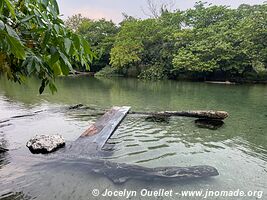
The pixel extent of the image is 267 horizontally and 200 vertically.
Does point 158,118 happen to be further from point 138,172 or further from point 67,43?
point 67,43

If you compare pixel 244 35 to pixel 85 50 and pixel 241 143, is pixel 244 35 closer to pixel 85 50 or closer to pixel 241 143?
pixel 241 143

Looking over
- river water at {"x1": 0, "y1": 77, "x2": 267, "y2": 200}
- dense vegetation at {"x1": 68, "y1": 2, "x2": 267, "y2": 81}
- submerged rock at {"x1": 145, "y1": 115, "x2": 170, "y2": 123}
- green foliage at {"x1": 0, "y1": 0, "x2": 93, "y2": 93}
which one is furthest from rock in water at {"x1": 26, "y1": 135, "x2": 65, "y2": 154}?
dense vegetation at {"x1": 68, "y1": 2, "x2": 267, "y2": 81}

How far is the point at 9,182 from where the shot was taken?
3.66 m

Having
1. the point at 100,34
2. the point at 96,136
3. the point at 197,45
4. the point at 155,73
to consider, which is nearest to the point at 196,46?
the point at 197,45

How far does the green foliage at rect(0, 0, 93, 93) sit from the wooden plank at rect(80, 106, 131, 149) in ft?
10.6

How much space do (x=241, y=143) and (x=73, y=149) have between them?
355cm

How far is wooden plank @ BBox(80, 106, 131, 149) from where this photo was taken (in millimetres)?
5226

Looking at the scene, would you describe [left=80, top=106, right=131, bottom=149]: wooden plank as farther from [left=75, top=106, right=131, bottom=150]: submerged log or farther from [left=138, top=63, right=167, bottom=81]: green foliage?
→ [left=138, top=63, right=167, bottom=81]: green foliage

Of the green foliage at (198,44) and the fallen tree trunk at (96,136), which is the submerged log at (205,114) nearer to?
the fallen tree trunk at (96,136)

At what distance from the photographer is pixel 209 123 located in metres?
7.46

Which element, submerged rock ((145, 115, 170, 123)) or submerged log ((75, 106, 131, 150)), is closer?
submerged log ((75, 106, 131, 150))

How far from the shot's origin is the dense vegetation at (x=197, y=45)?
74.5 ft

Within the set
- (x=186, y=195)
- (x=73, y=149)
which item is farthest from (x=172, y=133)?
(x=186, y=195)

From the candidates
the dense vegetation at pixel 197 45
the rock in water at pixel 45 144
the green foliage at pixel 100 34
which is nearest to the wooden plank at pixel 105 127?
the rock in water at pixel 45 144
